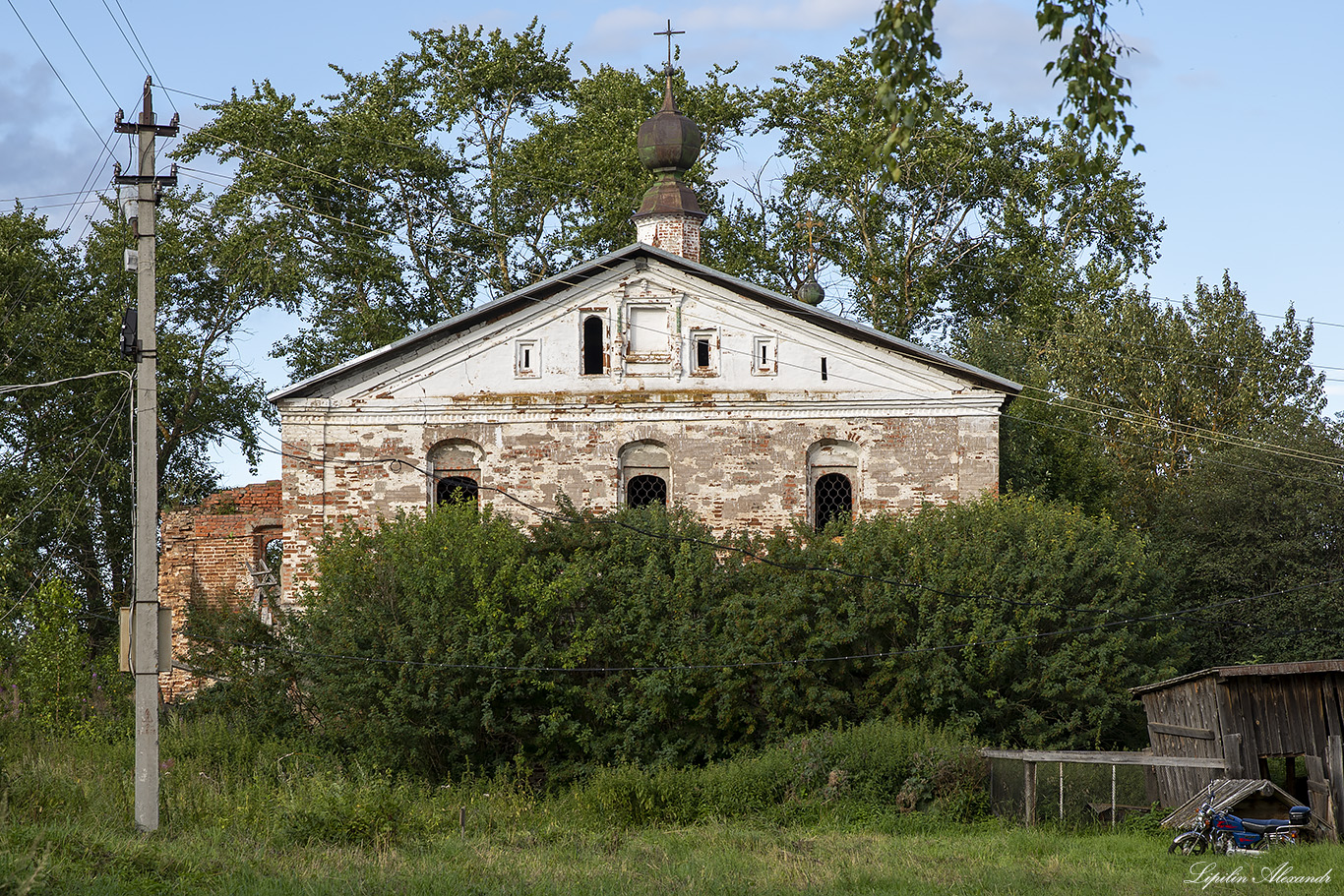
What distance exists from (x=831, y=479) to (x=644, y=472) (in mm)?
3183

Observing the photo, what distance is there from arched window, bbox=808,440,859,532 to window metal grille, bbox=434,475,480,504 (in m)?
5.69

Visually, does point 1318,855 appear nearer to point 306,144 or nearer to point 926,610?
point 926,610

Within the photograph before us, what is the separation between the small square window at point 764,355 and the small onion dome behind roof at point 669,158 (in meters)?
6.38

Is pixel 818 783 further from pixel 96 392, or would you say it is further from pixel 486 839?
pixel 96 392

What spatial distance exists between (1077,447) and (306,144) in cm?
2132

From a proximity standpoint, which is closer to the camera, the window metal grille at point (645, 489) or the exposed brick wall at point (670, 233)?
the window metal grille at point (645, 489)

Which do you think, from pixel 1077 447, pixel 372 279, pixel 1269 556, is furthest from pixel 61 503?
pixel 1269 556

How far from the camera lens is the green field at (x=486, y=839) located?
1365 cm

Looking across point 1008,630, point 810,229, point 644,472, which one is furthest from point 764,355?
point 810,229

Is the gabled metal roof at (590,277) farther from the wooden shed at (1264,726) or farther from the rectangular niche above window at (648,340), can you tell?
the wooden shed at (1264,726)

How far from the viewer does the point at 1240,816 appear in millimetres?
17234

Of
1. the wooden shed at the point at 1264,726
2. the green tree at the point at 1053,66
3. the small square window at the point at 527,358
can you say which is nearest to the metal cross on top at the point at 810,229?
the small square window at the point at 527,358

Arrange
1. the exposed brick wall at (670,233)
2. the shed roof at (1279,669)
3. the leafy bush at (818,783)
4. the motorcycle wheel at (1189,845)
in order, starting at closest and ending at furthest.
Answer: the motorcycle wheel at (1189,845) → the shed roof at (1279,669) → the leafy bush at (818,783) → the exposed brick wall at (670,233)

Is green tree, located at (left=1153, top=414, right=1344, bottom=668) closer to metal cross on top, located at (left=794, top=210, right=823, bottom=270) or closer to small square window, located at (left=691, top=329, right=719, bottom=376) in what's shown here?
small square window, located at (left=691, top=329, right=719, bottom=376)
